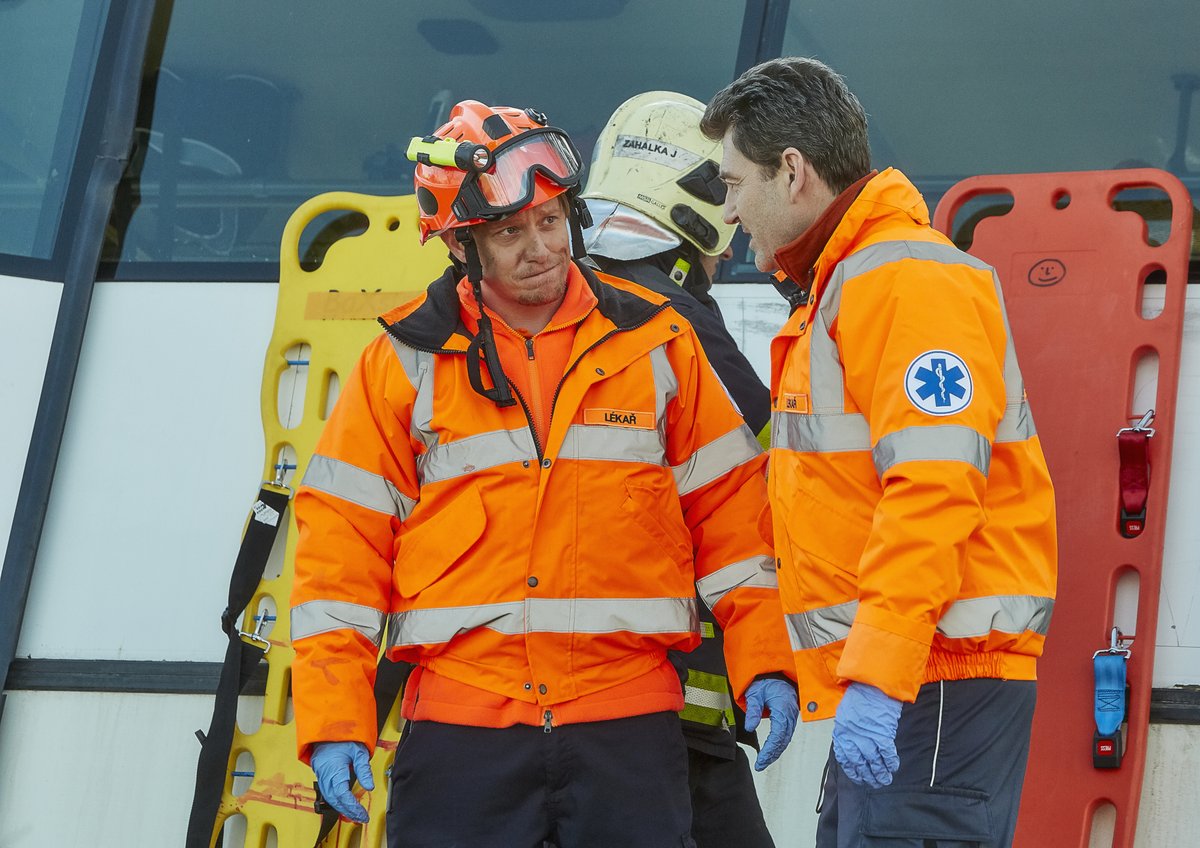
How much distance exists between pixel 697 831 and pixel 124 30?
2.75 m

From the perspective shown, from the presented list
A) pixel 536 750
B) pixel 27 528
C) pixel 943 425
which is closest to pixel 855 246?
pixel 943 425

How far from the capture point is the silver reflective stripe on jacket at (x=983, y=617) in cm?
206

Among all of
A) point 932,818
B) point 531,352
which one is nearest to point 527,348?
point 531,352

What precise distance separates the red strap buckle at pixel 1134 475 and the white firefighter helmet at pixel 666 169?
89 centimetres

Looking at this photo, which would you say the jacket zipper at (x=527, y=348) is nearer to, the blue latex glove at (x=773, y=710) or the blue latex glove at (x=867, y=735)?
→ the blue latex glove at (x=773, y=710)

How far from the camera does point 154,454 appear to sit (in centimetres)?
381

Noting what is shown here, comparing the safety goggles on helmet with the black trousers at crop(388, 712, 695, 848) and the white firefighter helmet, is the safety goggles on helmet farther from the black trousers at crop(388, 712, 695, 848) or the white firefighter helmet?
the black trousers at crop(388, 712, 695, 848)

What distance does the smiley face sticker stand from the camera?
123 inches

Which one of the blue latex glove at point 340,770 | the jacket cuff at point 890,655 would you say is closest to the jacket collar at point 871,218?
the jacket cuff at point 890,655

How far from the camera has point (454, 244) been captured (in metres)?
2.63

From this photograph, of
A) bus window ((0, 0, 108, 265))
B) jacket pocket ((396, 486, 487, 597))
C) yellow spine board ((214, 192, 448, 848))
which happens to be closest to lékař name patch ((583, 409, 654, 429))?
jacket pocket ((396, 486, 487, 597))

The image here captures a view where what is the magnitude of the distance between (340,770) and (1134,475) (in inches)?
64.8

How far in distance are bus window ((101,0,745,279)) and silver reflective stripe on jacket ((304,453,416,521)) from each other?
1486 millimetres

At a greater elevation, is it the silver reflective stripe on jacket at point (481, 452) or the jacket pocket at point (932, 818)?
the silver reflective stripe on jacket at point (481, 452)
